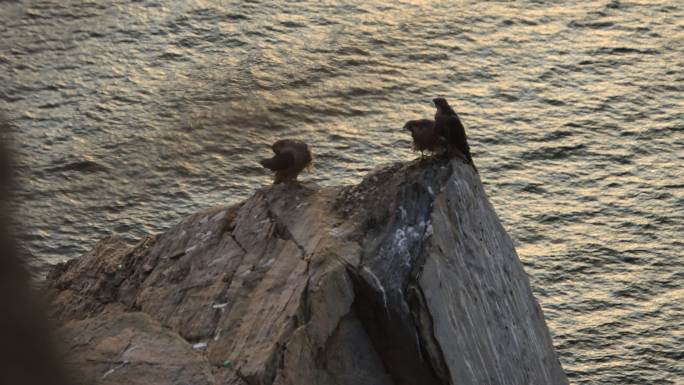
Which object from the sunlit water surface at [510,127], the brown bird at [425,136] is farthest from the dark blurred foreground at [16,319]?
the sunlit water surface at [510,127]

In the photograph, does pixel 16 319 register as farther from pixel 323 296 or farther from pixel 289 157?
pixel 289 157

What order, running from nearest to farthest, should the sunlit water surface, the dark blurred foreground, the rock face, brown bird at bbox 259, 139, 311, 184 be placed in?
1. the dark blurred foreground
2. the rock face
3. brown bird at bbox 259, 139, 311, 184
4. the sunlit water surface

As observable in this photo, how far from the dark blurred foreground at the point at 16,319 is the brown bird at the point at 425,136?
635 cm

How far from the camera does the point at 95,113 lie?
15.6 m

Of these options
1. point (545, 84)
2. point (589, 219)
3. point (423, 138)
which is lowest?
point (589, 219)

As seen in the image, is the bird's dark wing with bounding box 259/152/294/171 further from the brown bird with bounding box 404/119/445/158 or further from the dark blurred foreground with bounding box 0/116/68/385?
the dark blurred foreground with bounding box 0/116/68/385

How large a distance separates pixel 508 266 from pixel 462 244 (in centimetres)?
96

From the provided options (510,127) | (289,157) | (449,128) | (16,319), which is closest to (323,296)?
(289,157)

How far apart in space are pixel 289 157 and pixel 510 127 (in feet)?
28.3

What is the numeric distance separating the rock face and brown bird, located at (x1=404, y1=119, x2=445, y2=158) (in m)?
0.21

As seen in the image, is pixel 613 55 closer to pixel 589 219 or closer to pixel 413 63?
pixel 413 63

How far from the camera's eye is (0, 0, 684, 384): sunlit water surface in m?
13.0

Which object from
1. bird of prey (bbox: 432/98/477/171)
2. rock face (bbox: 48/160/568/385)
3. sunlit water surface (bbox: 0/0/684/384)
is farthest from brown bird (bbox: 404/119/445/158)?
sunlit water surface (bbox: 0/0/684/384)

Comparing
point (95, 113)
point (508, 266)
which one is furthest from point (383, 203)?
point (95, 113)
